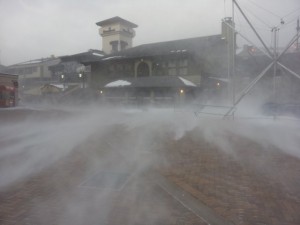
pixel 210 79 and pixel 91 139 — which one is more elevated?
pixel 210 79

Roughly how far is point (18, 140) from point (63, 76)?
106ft

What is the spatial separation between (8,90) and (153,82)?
1628 cm

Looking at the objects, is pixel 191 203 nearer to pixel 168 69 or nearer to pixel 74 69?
pixel 168 69

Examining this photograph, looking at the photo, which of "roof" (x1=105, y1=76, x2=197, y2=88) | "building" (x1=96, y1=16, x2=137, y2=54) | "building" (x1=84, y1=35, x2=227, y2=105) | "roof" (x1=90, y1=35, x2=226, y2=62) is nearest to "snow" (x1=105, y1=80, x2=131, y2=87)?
"roof" (x1=105, y1=76, x2=197, y2=88)

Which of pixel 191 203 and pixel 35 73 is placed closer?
pixel 191 203

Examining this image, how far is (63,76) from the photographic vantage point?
4116 cm

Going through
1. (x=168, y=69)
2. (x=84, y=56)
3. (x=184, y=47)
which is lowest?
(x=168, y=69)

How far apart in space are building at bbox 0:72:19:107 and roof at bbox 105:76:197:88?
36.3 ft

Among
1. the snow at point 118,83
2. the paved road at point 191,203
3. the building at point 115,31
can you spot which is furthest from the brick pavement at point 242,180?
the building at point 115,31

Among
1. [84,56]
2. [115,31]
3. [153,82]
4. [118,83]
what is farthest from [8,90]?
[115,31]

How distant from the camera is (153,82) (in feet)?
80.4

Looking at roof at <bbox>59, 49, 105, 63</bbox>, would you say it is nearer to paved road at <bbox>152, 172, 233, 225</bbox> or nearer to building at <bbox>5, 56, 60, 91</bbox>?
building at <bbox>5, 56, 60, 91</bbox>

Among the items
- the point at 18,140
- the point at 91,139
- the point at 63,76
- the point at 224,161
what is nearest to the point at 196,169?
the point at 224,161

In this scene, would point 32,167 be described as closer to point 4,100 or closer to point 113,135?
point 113,135
